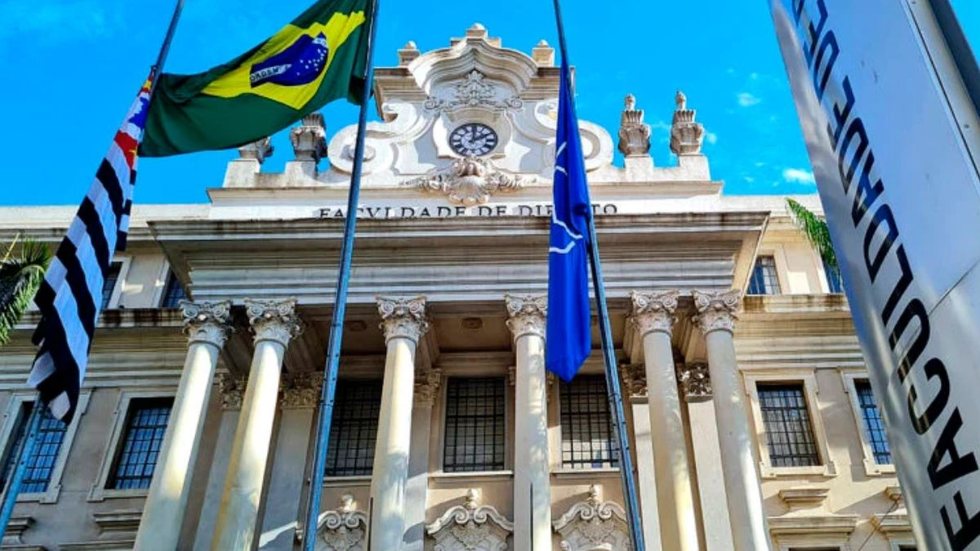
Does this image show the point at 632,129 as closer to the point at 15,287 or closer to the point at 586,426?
the point at 586,426

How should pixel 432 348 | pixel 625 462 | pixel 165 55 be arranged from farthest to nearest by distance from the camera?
pixel 432 348 < pixel 165 55 < pixel 625 462

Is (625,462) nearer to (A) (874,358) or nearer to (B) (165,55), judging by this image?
(A) (874,358)

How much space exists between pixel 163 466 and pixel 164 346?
634 cm

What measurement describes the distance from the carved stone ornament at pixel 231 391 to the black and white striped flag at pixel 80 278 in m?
9.33

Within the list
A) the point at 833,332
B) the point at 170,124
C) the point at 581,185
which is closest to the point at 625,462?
the point at 581,185

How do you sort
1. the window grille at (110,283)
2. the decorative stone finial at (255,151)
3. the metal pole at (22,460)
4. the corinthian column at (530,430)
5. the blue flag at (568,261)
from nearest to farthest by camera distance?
the metal pole at (22,460) → the blue flag at (568,261) → the corinthian column at (530,430) → the decorative stone finial at (255,151) → the window grille at (110,283)

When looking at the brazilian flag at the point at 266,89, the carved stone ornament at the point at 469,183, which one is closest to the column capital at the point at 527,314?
the carved stone ornament at the point at 469,183

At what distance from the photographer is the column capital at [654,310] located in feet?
62.0

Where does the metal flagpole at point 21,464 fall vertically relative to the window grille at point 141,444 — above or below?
below

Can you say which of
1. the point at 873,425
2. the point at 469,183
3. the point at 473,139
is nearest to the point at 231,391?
the point at 469,183

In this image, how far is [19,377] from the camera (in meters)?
23.0

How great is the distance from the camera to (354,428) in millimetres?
21406

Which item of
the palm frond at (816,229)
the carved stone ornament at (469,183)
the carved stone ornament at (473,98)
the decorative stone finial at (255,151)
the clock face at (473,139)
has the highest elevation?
the carved stone ornament at (473,98)

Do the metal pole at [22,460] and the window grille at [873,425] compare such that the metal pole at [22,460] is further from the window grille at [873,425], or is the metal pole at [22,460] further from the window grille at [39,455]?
the window grille at [873,425]
